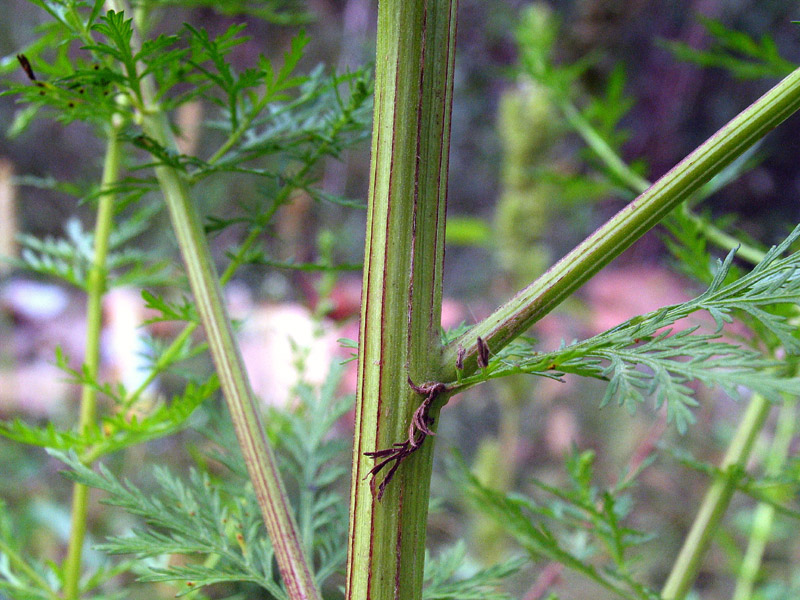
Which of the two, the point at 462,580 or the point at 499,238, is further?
the point at 499,238

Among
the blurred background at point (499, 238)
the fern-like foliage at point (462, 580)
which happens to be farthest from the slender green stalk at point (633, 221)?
the blurred background at point (499, 238)

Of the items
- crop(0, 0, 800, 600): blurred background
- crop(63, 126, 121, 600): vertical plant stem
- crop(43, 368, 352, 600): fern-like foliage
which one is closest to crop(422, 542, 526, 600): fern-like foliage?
crop(43, 368, 352, 600): fern-like foliage

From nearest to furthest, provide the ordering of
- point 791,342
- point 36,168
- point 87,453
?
point 791,342 → point 87,453 → point 36,168

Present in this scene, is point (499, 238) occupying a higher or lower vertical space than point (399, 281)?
higher

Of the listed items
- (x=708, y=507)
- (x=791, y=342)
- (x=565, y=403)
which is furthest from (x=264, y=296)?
(x=791, y=342)

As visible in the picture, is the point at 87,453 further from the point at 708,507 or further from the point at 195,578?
the point at 708,507

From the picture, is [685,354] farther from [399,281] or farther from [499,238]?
[499,238]

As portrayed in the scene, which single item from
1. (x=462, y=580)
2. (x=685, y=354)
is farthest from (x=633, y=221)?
(x=462, y=580)
